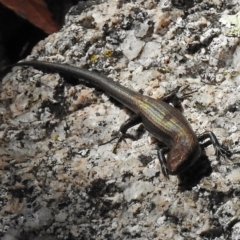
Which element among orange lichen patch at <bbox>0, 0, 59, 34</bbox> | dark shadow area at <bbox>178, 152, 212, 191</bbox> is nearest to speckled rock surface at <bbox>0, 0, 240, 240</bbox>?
dark shadow area at <bbox>178, 152, 212, 191</bbox>

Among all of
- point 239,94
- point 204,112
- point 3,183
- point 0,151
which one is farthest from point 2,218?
point 239,94

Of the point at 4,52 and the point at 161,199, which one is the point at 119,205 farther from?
the point at 4,52

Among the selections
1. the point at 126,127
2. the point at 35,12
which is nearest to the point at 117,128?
the point at 126,127

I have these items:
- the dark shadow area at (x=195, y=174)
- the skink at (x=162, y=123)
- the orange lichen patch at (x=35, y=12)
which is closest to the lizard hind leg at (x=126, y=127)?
the skink at (x=162, y=123)

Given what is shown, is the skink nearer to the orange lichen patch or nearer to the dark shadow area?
the dark shadow area

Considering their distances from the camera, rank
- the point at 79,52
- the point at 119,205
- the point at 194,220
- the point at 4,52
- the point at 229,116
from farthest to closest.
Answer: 1. the point at 4,52
2. the point at 79,52
3. the point at 229,116
4. the point at 119,205
5. the point at 194,220
